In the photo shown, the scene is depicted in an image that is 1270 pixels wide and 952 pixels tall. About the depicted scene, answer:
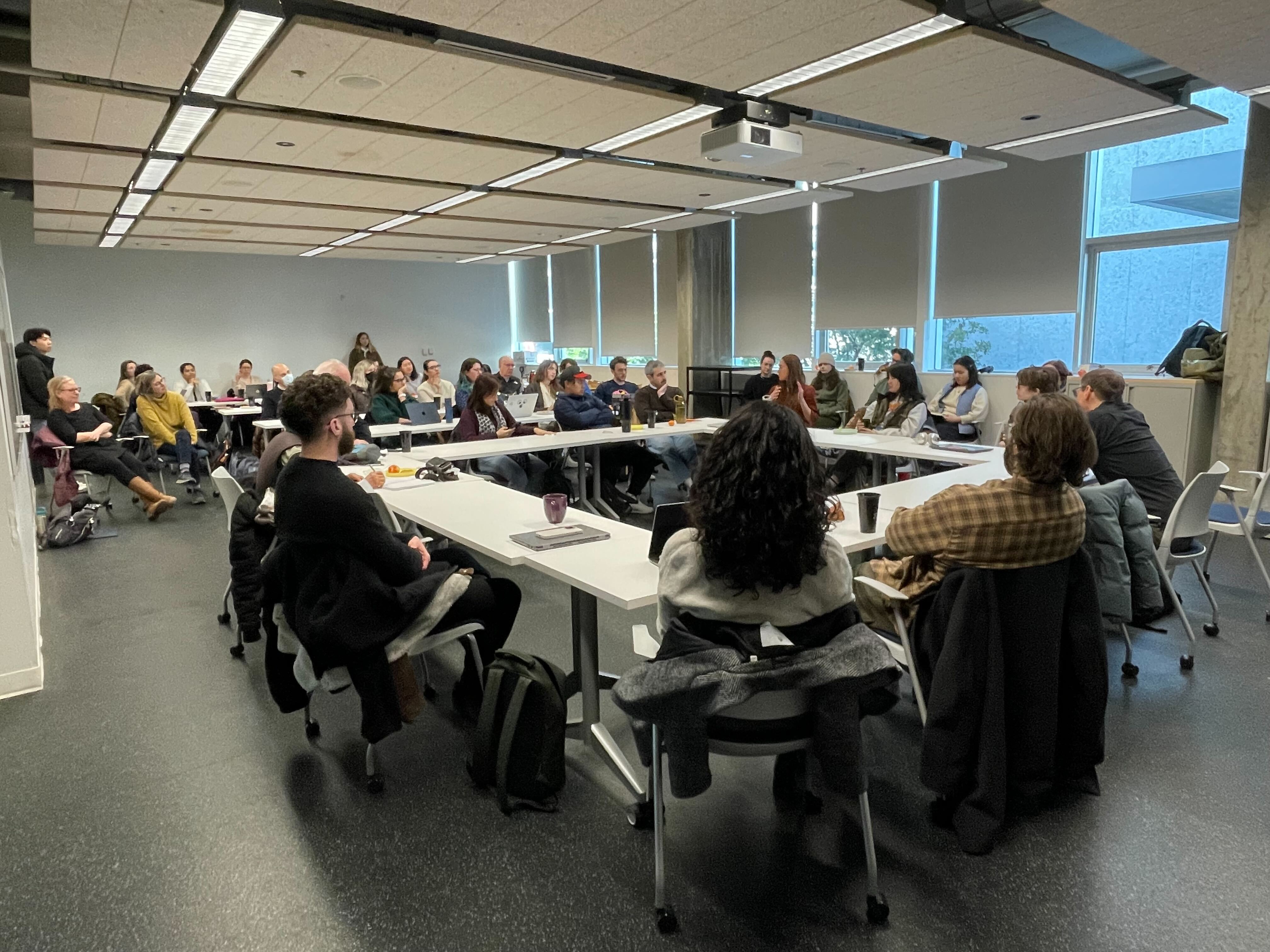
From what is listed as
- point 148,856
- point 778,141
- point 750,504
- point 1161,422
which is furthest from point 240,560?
point 1161,422

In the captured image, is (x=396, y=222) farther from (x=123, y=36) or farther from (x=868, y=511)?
(x=868, y=511)

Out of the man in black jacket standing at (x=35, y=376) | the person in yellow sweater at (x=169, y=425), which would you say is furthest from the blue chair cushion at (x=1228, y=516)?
the man in black jacket standing at (x=35, y=376)

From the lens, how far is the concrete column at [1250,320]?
5.80 m

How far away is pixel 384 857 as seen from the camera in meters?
2.15

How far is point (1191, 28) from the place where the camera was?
3.33m

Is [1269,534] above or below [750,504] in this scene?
below

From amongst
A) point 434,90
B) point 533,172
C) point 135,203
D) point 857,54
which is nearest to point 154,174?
point 135,203

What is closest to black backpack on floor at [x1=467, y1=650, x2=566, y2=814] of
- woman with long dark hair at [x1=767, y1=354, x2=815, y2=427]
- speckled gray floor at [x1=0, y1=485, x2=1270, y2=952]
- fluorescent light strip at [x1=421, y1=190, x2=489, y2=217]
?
speckled gray floor at [x1=0, y1=485, x2=1270, y2=952]

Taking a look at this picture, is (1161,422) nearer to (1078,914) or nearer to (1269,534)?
(1269,534)

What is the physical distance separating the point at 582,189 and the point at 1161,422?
17.0ft

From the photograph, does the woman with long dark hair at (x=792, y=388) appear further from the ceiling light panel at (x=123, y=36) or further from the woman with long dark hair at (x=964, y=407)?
the ceiling light panel at (x=123, y=36)

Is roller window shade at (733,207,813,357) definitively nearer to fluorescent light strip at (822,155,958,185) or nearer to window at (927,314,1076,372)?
window at (927,314,1076,372)

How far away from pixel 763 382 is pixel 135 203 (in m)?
6.05

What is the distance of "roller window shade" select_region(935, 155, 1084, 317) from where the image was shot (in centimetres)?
732
